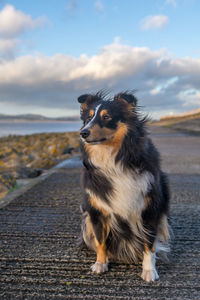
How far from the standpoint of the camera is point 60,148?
1404cm

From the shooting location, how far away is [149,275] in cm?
276

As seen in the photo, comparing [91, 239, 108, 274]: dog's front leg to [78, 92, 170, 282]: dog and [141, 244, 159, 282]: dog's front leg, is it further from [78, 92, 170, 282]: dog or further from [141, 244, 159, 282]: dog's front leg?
[141, 244, 159, 282]: dog's front leg

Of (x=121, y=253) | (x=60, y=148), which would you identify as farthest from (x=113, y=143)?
(x=60, y=148)

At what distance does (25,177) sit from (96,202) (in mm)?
5785

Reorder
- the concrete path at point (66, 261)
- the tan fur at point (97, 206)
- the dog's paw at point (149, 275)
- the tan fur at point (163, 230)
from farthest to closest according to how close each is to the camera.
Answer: the tan fur at point (163, 230) < the tan fur at point (97, 206) < the dog's paw at point (149, 275) < the concrete path at point (66, 261)

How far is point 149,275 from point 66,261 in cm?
92

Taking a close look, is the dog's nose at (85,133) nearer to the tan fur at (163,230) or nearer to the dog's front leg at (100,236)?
the dog's front leg at (100,236)

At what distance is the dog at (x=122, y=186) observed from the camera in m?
2.81

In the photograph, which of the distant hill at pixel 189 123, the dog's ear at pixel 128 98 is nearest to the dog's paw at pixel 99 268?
the dog's ear at pixel 128 98

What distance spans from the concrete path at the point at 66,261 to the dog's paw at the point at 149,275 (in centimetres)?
5

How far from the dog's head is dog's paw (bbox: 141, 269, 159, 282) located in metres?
1.33

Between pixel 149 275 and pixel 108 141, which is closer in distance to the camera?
pixel 149 275

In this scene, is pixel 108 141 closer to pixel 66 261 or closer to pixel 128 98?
pixel 128 98

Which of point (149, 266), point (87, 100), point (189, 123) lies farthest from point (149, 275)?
point (189, 123)
